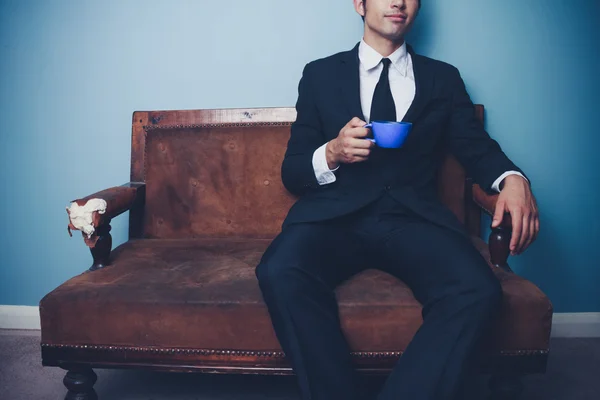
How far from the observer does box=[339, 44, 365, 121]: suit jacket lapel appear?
1.88 meters

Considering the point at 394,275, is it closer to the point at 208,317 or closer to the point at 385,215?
the point at 385,215

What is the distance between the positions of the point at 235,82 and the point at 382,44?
746 millimetres

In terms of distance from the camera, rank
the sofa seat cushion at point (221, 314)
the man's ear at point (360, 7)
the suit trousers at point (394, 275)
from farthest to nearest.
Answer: the man's ear at point (360, 7) < the sofa seat cushion at point (221, 314) < the suit trousers at point (394, 275)

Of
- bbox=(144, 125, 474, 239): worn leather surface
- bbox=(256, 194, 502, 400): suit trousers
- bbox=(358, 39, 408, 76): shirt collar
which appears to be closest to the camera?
bbox=(256, 194, 502, 400): suit trousers

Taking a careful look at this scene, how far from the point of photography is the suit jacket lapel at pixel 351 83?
1880mm

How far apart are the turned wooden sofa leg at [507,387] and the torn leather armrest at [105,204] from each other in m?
1.46

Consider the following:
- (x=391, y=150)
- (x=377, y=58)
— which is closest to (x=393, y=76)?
(x=377, y=58)

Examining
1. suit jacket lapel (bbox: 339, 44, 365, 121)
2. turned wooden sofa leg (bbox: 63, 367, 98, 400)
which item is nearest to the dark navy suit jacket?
suit jacket lapel (bbox: 339, 44, 365, 121)

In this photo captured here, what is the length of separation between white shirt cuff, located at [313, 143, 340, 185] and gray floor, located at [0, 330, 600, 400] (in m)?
0.85

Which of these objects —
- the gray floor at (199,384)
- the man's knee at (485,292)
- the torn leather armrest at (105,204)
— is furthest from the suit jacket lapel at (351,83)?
the gray floor at (199,384)

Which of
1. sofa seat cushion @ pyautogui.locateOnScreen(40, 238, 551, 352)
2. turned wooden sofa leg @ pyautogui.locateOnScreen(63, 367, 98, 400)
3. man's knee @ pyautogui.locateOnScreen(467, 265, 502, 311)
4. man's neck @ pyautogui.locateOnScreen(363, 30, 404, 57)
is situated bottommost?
turned wooden sofa leg @ pyautogui.locateOnScreen(63, 367, 98, 400)

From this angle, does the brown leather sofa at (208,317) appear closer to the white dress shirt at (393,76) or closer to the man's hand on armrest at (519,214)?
the man's hand on armrest at (519,214)

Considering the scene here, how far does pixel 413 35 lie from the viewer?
2.31 m

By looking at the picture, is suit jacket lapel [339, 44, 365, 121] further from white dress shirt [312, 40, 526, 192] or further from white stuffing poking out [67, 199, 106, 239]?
white stuffing poking out [67, 199, 106, 239]
